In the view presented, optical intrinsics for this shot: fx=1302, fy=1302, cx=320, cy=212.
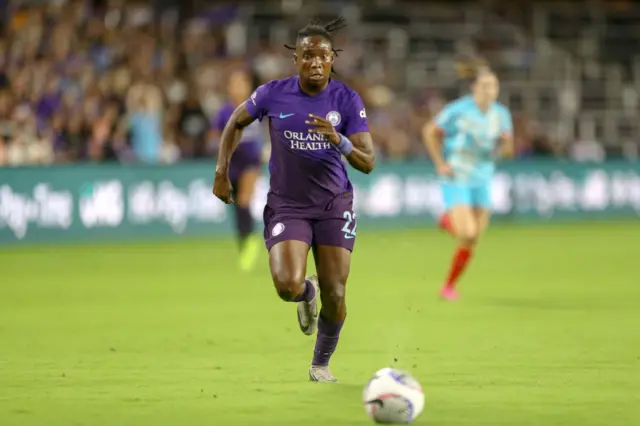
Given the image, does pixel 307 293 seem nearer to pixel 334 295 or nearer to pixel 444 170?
pixel 334 295

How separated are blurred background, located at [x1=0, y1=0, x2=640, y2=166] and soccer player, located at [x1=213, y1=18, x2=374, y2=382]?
42.6 feet

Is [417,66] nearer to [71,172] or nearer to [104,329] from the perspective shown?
[71,172]

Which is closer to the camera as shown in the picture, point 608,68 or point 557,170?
point 557,170

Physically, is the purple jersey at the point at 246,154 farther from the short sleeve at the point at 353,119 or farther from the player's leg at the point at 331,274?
the short sleeve at the point at 353,119

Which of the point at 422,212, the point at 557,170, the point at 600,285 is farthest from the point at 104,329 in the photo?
the point at 557,170

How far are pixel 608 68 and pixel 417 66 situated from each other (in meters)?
5.31

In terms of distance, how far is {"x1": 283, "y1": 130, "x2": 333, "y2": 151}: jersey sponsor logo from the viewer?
8.92 m

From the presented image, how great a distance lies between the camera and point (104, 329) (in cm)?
1242

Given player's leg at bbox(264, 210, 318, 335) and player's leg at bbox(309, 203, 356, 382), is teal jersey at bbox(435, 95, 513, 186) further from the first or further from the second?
player's leg at bbox(264, 210, 318, 335)

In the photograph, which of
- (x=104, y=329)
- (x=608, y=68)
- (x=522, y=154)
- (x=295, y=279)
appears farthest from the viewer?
(x=608, y=68)

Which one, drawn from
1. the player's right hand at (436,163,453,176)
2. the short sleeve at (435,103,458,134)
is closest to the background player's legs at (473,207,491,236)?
the player's right hand at (436,163,453,176)

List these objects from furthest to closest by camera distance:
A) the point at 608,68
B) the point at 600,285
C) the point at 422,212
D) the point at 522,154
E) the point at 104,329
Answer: the point at 608,68
the point at 522,154
the point at 422,212
the point at 600,285
the point at 104,329

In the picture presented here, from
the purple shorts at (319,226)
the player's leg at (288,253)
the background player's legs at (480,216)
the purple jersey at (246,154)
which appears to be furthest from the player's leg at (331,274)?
the purple jersey at (246,154)

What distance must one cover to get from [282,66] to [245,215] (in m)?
8.47
